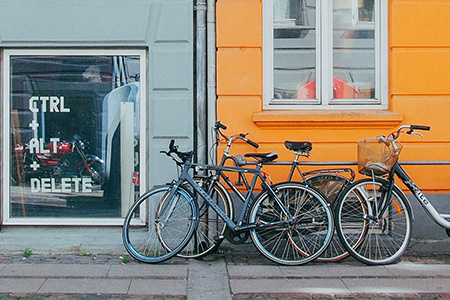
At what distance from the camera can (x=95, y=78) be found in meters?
6.39

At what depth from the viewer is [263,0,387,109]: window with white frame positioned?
21.1 feet

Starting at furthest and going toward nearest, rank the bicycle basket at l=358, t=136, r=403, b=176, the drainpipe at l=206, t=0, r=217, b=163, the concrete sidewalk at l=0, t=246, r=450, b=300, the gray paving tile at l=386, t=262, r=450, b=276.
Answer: the drainpipe at l=206, t=0, r=217, b=163, the bicycle basket at l=358, t=136, r=403, b=176, the gray paving tile at l=386, t=262, r=450, b=276, the concrete sidewalk at l=0, t=246, r=450, b=300

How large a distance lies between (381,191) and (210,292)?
6.77 feet

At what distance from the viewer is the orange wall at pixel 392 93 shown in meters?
6.22

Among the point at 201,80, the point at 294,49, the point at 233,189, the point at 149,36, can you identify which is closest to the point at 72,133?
the point at 149,36

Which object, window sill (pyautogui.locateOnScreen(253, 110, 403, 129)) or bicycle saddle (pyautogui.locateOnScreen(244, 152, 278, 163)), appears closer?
bicycle saddle (pyautogui.locateOnScreen(244, 152, 278, 163))

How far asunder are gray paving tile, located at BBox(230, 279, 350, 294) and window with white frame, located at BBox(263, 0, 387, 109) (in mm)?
2140

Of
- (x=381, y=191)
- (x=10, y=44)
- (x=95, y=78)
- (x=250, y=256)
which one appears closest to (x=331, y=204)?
(x=381, y=191)

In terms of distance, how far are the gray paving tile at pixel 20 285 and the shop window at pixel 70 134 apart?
4.62 ft

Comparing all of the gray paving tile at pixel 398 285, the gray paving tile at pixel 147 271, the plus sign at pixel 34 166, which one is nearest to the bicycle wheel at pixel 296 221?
the gray paving tile at pixel 398 285

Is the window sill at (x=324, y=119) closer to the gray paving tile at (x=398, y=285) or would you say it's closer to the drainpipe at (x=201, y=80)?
the drainpipe at (x=201, y=80)

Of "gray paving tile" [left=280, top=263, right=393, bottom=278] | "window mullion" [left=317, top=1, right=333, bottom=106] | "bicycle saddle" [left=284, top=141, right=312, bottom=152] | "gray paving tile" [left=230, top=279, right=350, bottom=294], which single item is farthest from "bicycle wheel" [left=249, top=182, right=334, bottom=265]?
"window mullion" [left=317, top=1, right=333, bottom=106]

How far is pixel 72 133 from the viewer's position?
6.39m

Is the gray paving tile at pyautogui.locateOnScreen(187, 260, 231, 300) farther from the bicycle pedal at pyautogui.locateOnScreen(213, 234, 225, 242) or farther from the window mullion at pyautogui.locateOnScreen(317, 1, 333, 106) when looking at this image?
the window mullion at pyautogui.locateOnScreen(317, 1, 333, 106)
